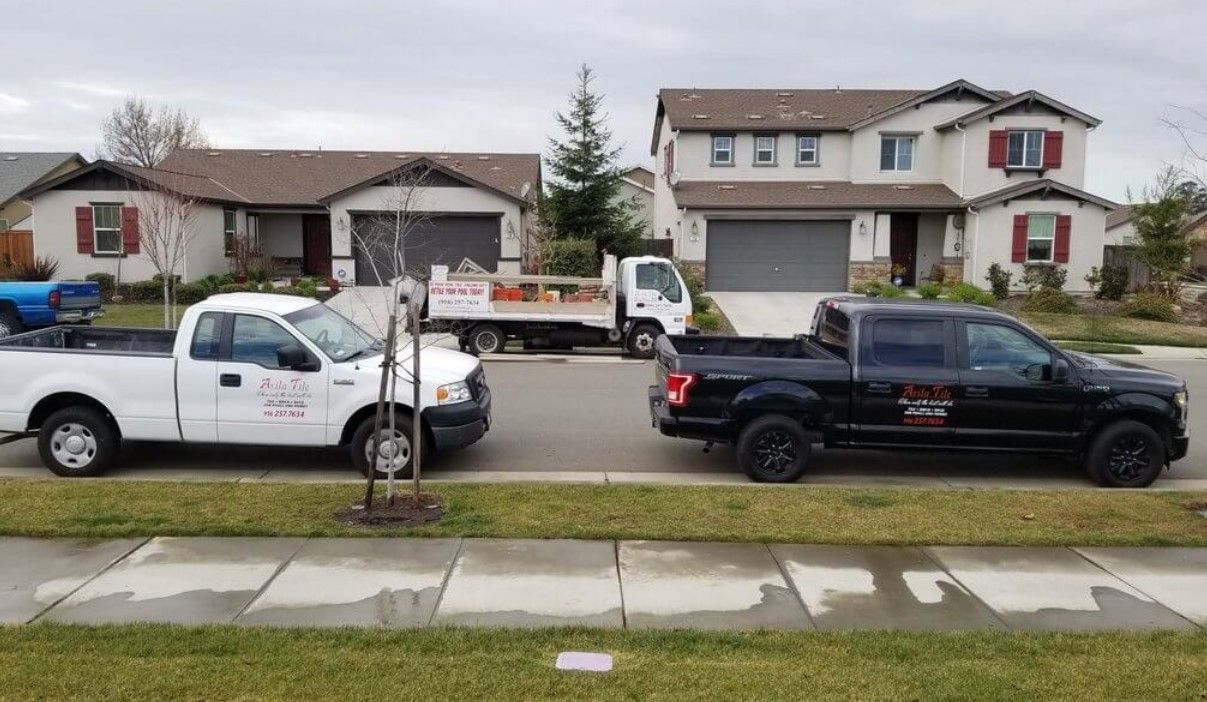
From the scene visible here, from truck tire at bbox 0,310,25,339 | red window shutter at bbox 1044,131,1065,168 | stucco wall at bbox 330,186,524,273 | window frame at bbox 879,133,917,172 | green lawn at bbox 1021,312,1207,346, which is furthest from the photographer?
window frame at bbox 879,133,917,172

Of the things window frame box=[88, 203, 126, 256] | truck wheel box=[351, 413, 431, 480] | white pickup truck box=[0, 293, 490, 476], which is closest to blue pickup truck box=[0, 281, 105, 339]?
window frame box=[88, 203, 126, 256]

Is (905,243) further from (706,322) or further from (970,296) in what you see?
(706,322)

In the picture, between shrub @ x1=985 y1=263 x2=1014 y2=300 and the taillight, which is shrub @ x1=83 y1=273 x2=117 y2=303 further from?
shrub @ x1=985 y1=263 x2=1014 y2=300

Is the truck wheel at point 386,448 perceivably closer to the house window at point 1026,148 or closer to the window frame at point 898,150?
the window frame at point 898,150

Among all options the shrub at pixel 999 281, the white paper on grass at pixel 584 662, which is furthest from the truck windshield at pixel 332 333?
the shrub at pixel 999 281

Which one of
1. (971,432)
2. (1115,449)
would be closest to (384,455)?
(971,432)

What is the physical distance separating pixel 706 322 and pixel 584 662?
2088cm

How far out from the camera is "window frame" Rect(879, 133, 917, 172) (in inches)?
1369

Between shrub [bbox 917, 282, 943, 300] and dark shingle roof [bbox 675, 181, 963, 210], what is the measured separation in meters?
2.86

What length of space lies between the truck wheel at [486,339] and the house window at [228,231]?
16082mm

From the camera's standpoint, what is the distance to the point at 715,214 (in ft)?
108

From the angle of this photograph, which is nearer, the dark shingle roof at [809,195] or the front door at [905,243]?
the dark shingle roof at [809,195]

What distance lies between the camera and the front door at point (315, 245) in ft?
119

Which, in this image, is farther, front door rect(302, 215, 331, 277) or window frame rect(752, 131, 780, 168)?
front door rect(302, 215, 331, 277)
